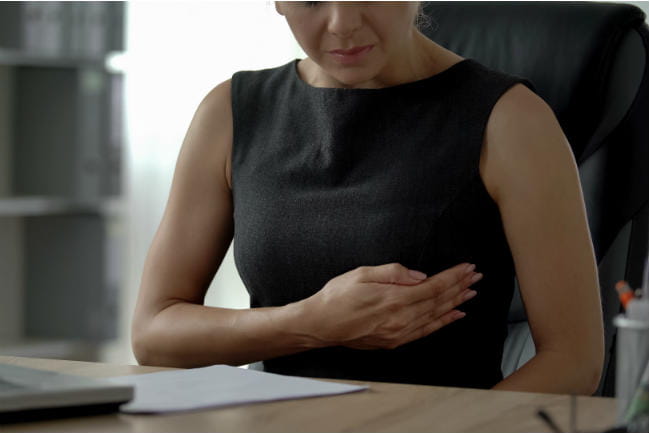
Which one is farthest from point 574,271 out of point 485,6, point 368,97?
point 485,6

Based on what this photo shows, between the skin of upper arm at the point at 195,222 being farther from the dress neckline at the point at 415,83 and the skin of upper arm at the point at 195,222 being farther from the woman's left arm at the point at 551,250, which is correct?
the woman's left arm at the point at 551,250

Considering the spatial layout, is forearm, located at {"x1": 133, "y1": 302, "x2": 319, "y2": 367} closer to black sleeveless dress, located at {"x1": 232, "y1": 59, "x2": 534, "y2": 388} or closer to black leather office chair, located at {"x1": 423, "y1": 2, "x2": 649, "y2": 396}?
black sleeveless dress, located at {"x1": 232, "y1": 59, "x2": 534, "y2": 388}

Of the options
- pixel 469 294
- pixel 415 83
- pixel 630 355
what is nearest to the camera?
pixel 630 355

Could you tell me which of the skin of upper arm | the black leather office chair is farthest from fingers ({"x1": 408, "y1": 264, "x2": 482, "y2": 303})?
the skin of upper arm

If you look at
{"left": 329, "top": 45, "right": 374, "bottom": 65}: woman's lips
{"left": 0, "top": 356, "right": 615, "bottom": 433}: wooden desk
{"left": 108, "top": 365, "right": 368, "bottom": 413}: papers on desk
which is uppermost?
{"left": 329, "top": 45, "right": 374, "bottom": 65}: woman's lips

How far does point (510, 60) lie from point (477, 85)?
7.0 inches

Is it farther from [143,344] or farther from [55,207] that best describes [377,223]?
[55,207]

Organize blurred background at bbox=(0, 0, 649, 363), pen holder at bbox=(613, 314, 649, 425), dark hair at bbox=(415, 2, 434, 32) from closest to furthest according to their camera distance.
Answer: pen holder at bbox=(613, 314, 649, 425) < dark hair at bbox=(415, 2, 434, 32) < blurred background at bbox=(0, 0, 649, 363)

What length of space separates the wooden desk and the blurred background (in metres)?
2.32

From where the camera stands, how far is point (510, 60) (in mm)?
1623

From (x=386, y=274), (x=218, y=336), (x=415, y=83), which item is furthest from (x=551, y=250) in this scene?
(x=218, y=336)

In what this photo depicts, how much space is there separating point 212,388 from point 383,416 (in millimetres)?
179

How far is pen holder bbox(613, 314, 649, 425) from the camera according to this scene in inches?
30.4

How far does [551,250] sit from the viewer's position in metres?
1.35
